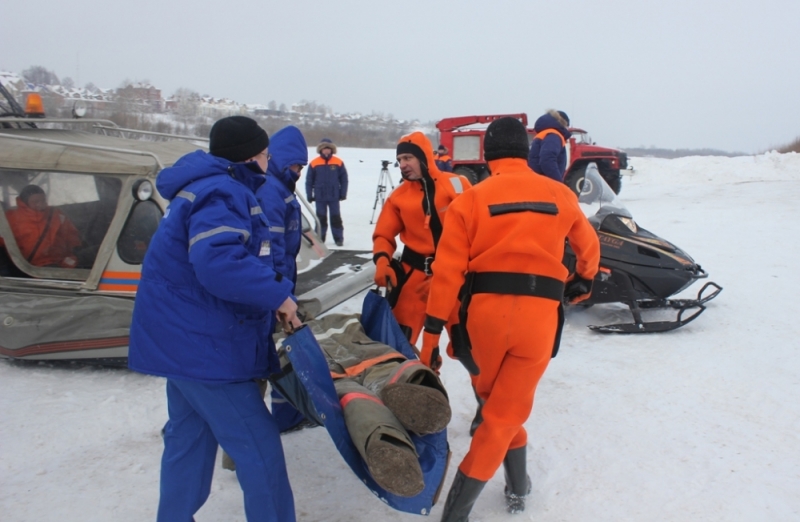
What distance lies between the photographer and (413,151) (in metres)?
3.45

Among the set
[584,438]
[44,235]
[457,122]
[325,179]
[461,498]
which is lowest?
[584,438]

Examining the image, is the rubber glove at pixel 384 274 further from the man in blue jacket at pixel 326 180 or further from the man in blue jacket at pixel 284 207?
the man in blue jacket at pixel 326 180

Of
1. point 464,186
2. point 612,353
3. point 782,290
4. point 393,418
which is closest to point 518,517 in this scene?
point 393,418

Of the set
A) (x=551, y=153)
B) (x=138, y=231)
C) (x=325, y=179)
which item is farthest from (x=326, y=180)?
(x=138, y=231)

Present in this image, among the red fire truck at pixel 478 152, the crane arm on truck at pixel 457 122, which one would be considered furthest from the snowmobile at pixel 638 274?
the crane arm on truck at pixel 457 122

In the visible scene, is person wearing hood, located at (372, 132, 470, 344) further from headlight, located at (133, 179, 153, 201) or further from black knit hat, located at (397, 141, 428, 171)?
headlight, located at (133, 179, 153, 201)

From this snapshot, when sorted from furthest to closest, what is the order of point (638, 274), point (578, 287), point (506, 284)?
point (638, 274), point (578, 287), point (506, 284)

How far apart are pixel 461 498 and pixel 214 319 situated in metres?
1.26

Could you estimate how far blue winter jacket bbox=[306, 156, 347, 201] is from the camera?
372 inches

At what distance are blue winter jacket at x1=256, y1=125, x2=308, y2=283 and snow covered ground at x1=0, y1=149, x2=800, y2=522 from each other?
1074 millimetres

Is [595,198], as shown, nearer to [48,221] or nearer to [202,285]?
[202,285]

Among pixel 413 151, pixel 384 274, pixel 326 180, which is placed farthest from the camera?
pixel 326 180

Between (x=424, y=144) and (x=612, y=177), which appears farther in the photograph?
(x=612, y=177)

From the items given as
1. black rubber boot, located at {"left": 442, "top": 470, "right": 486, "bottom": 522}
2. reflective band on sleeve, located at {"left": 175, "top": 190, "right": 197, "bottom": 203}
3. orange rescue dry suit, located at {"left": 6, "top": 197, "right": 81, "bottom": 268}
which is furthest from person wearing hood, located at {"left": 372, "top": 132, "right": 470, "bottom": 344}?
orange rescue dry suit, located at {"left": 6, "top": 197, "right": 81, "bottom": 268}
